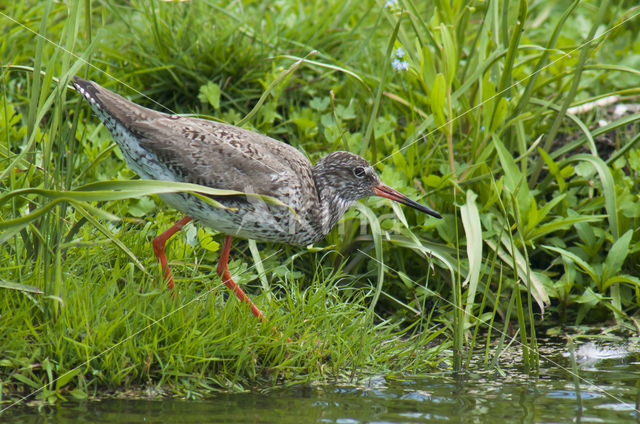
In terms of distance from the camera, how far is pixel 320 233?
435cm

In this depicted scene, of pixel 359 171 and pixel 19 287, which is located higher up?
pixel 359 171

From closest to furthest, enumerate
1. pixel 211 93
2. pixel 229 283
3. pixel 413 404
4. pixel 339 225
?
pixel 413 404 < pixel 229 283 < pixel 339 225 < pixel 211 93

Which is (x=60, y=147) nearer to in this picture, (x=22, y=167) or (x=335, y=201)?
(x=22, y=167)

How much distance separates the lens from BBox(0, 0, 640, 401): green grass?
3.62 m

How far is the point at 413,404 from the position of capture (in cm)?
361

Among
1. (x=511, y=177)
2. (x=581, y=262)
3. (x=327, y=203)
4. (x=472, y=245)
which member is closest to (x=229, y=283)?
(x=327, y=203)

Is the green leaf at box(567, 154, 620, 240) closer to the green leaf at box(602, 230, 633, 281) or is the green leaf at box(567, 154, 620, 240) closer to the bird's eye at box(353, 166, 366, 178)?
the green leaf at box(602, 230, 633, 281)

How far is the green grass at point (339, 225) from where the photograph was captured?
362 cm

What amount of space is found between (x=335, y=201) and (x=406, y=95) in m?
1.53

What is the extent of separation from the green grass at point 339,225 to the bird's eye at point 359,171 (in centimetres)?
29

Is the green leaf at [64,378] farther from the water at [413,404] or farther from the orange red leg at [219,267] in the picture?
the orange red leg at [219,267]

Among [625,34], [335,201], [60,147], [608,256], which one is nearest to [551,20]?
[625,34]

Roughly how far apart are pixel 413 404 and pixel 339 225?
5.13ft

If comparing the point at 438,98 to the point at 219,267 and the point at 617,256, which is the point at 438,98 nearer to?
the point at 617,256
